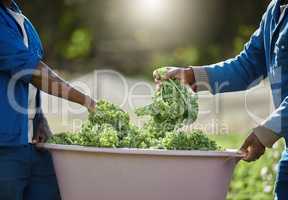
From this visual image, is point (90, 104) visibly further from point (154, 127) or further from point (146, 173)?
point (146, 173)

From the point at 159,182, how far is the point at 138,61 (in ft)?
44.2

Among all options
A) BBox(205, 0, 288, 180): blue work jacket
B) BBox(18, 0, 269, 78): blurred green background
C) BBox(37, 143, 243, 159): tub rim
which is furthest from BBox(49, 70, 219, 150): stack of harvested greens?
BBox(18, 0, 269, 78): blurred green background

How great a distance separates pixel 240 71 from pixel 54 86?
3.11 ft

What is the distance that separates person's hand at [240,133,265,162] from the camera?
3.48m

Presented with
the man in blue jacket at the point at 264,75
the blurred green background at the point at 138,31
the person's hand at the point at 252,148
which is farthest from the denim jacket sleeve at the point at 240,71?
the blurred green background at the point at 138,31

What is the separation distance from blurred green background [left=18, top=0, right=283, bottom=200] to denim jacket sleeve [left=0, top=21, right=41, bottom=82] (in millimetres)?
8963

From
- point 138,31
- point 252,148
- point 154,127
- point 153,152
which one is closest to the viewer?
point 153,152

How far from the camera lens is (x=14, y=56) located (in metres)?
3.67

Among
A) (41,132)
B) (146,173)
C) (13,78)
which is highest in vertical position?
(13,78)

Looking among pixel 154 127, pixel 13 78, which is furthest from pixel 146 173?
pixel 13 78

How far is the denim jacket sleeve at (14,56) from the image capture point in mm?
3670

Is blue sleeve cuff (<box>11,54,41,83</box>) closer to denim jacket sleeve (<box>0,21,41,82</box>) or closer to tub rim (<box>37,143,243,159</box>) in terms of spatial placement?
denim jacket sleeve (<box>0,21,41,82</box>)

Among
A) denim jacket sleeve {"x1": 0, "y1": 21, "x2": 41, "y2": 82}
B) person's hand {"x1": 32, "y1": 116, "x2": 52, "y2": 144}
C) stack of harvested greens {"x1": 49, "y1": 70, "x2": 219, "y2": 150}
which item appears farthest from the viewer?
person's hand {"x1": 32, "y1": 116, "x2": 52, "y2": 144}

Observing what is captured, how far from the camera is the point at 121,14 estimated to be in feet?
51.3
